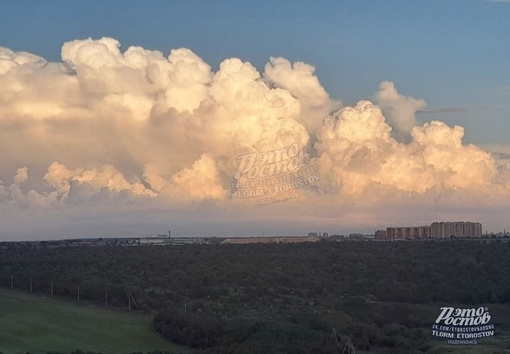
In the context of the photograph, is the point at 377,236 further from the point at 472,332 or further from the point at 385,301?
the point at 472,332

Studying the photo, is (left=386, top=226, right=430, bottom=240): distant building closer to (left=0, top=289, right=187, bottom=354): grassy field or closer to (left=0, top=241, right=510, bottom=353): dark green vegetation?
(left=0, top=241, right=510, bottom=353): dark green vegetation

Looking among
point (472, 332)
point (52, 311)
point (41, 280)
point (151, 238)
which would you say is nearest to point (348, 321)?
point (472, 332)

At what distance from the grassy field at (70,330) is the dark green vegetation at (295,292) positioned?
2.11m

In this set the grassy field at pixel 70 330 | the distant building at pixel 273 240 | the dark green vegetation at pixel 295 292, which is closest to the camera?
the grassy field at pixel 70 330

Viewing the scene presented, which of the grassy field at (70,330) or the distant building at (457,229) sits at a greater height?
the distant building at (457,229)

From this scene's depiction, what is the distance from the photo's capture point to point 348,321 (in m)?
63.1

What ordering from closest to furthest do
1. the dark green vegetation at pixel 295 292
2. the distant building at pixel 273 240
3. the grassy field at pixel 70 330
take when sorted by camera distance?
the grassy field at pixel 70 330, the dark green vegetation at pixel 295 292, the distant building at pixel 273 240

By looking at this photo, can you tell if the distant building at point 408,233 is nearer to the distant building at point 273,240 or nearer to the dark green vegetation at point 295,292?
the distant building at point 273,240

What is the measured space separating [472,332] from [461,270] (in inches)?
1589

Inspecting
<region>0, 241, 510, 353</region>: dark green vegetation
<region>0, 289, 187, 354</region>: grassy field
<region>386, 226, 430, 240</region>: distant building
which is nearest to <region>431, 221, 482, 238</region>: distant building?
<region>386, 226, 430, 240</region>: distant building

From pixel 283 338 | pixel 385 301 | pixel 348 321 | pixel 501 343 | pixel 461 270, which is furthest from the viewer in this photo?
pixel 461 270

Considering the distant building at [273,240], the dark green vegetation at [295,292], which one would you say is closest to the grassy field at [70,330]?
the dark green vegetation at [295,292]

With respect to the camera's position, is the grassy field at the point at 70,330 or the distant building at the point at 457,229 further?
the distant building at the point at 457,229

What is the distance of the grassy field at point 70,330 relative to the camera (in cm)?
5134
